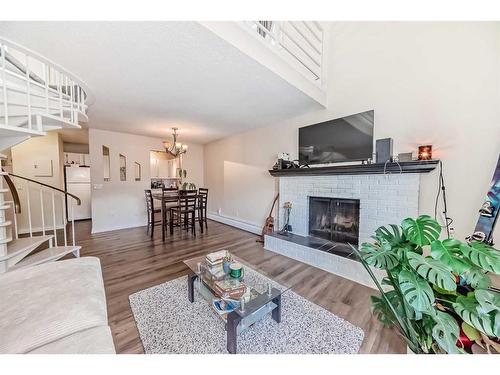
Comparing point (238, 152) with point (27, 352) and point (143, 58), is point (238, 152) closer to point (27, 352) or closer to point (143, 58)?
point (143, 58)

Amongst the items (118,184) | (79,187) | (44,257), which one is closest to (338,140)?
(44,257)

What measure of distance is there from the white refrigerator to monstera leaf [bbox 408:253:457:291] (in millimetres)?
7054

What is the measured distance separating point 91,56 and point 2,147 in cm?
136

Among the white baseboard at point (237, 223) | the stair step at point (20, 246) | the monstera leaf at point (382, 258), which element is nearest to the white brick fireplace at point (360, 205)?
the white baseboard at point (237, 223)

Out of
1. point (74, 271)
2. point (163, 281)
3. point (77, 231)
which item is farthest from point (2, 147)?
point (77, 231)

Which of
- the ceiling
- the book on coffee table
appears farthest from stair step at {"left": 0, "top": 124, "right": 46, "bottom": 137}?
the book on coffee table

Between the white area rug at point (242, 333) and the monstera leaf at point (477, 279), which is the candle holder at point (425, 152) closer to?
the monstera leaf at point (477, 279)

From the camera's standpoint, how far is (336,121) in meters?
2.75

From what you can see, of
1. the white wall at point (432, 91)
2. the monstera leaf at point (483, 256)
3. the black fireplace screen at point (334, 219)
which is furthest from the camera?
the black fireplace screen at point (334, 219)

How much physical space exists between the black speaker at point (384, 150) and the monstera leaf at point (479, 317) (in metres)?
1.69

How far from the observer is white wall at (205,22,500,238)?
1.80m

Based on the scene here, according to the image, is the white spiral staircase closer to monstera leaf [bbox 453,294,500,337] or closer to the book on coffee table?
the book on coffee table

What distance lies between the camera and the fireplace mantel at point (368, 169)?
197 centimetres

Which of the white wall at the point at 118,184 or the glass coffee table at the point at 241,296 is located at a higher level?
→ the white wall at the point at 118,184
